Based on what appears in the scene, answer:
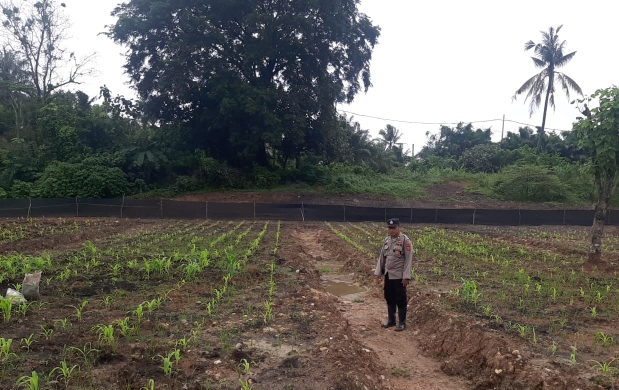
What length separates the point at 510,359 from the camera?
4996mm

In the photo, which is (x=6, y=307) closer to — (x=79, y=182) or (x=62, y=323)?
(x=62, y=323)

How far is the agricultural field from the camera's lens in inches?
173

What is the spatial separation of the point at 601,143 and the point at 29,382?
1156cm

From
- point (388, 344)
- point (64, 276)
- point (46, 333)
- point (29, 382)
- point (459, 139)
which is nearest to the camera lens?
point (29, 382)

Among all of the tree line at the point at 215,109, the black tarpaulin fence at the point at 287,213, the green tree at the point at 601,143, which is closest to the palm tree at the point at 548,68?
the tree line at the point at 215,109

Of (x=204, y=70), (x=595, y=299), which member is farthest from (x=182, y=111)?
(x=595, y=299)

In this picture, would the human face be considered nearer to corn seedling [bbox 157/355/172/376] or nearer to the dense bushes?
corn seedling [bbox 157/355/172/376]

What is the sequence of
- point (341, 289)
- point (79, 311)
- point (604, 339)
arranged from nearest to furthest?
point (604, 339) → point (79, 311) → point (341, 289)

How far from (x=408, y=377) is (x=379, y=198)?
2873cm

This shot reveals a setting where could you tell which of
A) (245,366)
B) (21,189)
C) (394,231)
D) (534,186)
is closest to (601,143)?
(394,231)

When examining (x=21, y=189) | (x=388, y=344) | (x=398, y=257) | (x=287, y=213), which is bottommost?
(x=388, y=344)

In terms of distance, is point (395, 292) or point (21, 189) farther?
point (21, 189)

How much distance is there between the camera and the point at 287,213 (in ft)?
87.7

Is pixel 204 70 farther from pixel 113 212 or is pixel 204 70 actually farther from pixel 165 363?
pixel 165 363
